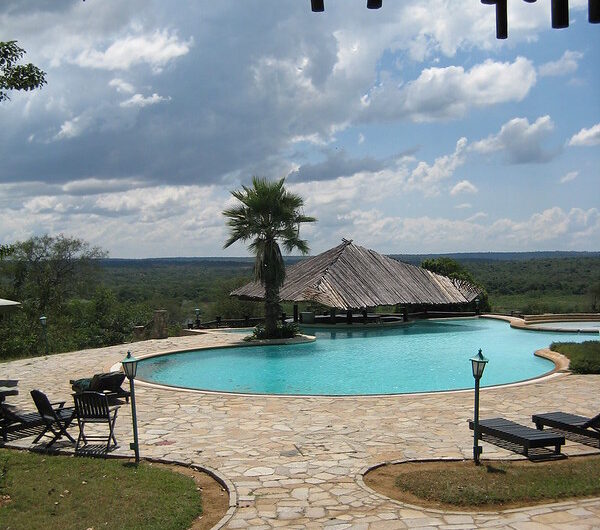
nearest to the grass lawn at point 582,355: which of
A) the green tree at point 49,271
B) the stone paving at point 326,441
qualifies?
the stone paving at point 326,441

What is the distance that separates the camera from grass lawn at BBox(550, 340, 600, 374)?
47.6ft

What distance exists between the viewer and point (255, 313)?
117 feet

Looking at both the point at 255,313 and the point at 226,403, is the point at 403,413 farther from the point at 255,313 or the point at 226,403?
the point at 255,313

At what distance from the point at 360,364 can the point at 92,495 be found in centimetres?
1233

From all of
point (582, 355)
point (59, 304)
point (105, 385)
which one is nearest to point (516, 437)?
point (105, 385)

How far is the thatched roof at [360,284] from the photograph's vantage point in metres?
26.7

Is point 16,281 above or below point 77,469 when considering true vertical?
above

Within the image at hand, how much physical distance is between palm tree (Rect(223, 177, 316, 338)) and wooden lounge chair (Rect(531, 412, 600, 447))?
568 inches

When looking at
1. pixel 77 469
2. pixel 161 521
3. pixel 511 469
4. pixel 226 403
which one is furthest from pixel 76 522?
pixel 226 403

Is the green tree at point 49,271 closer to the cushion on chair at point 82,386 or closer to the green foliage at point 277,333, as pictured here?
the green foliage at point 277,333

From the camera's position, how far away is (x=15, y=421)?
354 inches

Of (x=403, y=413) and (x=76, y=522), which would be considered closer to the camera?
(x=76, y=522)

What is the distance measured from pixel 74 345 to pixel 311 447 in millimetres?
17621

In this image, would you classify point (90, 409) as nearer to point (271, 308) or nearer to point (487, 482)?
point (487, 482)
